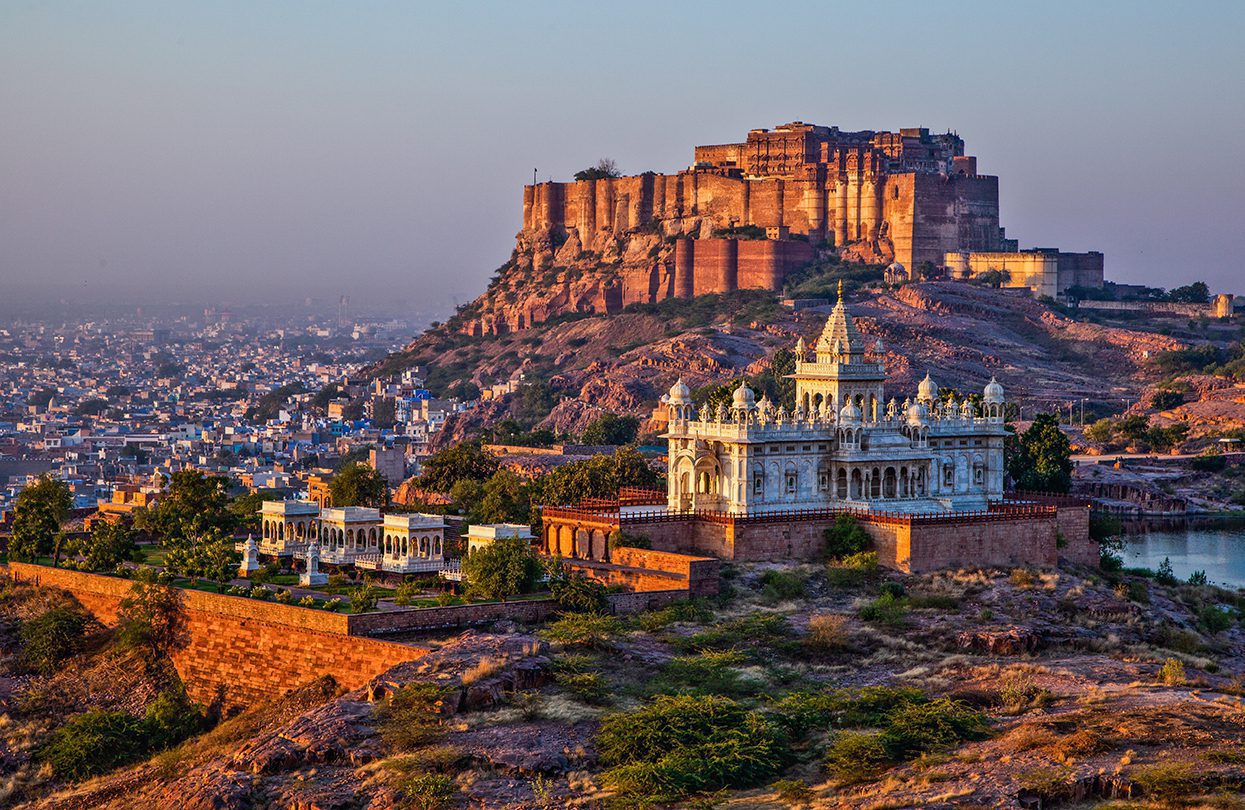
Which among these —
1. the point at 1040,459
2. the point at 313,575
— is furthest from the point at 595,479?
the point at 313,575

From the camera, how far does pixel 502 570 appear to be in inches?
1706

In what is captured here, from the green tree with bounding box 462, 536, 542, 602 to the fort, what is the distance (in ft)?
219

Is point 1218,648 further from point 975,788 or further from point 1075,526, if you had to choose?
point 975,788

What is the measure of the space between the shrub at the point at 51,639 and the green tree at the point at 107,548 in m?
2.21

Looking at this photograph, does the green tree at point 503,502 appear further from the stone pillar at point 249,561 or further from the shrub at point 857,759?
the shrub at point 857,759

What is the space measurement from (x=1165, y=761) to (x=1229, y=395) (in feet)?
234

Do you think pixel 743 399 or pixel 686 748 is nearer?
pixel 686 748

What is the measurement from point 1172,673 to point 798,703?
266 inches

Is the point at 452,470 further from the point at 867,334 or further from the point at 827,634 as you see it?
the point at 867,334

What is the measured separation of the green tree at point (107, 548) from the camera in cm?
4878

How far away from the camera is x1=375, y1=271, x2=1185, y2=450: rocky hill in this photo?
98125 mm

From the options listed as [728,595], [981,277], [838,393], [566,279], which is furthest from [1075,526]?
[566,279]

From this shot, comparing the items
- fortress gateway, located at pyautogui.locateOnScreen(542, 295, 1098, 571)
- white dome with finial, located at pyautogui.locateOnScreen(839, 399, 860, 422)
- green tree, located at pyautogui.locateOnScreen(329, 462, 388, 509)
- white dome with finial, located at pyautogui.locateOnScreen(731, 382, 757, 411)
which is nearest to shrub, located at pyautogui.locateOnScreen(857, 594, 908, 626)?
fortress gateway, located at pyautogui.locateOnScreen(542, 295, 1098, 571)

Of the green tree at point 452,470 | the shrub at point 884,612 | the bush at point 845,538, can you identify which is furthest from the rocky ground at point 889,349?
the shrub at point 884,612
